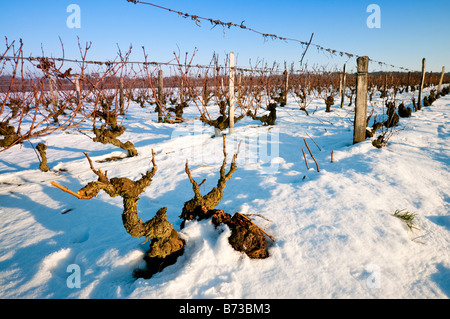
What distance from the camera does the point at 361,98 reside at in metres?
3.74

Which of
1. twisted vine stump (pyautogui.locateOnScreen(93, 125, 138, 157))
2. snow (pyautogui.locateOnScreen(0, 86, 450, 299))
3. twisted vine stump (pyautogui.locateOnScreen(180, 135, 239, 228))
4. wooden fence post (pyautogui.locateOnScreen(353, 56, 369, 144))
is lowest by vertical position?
snow (pyautogui.locateOnScreen(0, 86, 450, 299))

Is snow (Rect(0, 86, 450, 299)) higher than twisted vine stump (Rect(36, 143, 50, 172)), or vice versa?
twisted vine stump (Rect(36, 143, 50, 172))

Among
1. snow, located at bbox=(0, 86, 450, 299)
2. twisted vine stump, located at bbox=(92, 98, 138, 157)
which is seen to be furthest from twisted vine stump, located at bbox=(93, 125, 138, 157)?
snow, located at bbox=(0, 86, 450, 299)

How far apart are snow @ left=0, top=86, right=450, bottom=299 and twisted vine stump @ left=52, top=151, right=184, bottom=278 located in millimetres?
84

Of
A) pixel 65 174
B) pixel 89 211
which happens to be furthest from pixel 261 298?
pixel 65 174

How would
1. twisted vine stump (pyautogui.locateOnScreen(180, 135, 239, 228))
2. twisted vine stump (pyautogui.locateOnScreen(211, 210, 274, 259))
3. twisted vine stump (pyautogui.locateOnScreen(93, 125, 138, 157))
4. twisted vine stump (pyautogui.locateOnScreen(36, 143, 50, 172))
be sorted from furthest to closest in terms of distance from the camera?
1. twisted vine stump (pyautogui.locateOnScreen(93, 125, 138, 157))
2. twisted vine stump (pyautogui.locateOnScreen(36, 143, 50, 172))
3. twisted vine stump (pyautogui.locateOnScreen(180, 135, 239, 228))
4. twisted vine stump (pyautogui.locateOnScreen(211, 210, 274, 259))

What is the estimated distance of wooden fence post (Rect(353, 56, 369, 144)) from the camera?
11.9ft

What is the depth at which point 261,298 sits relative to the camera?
1330 mm

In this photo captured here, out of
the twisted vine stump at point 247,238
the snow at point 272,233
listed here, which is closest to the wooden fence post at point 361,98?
the snow at point 272,233

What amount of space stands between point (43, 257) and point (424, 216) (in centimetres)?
324

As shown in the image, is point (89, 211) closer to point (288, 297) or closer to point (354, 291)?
point (288, 297)

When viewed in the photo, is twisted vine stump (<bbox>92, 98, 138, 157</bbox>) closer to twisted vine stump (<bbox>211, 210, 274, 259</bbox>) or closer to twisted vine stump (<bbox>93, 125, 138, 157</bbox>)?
twisted vine stump (<bbox>93, 125, 138, 157</bbox>)

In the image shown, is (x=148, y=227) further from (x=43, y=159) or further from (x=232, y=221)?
(x=43, y=159)
